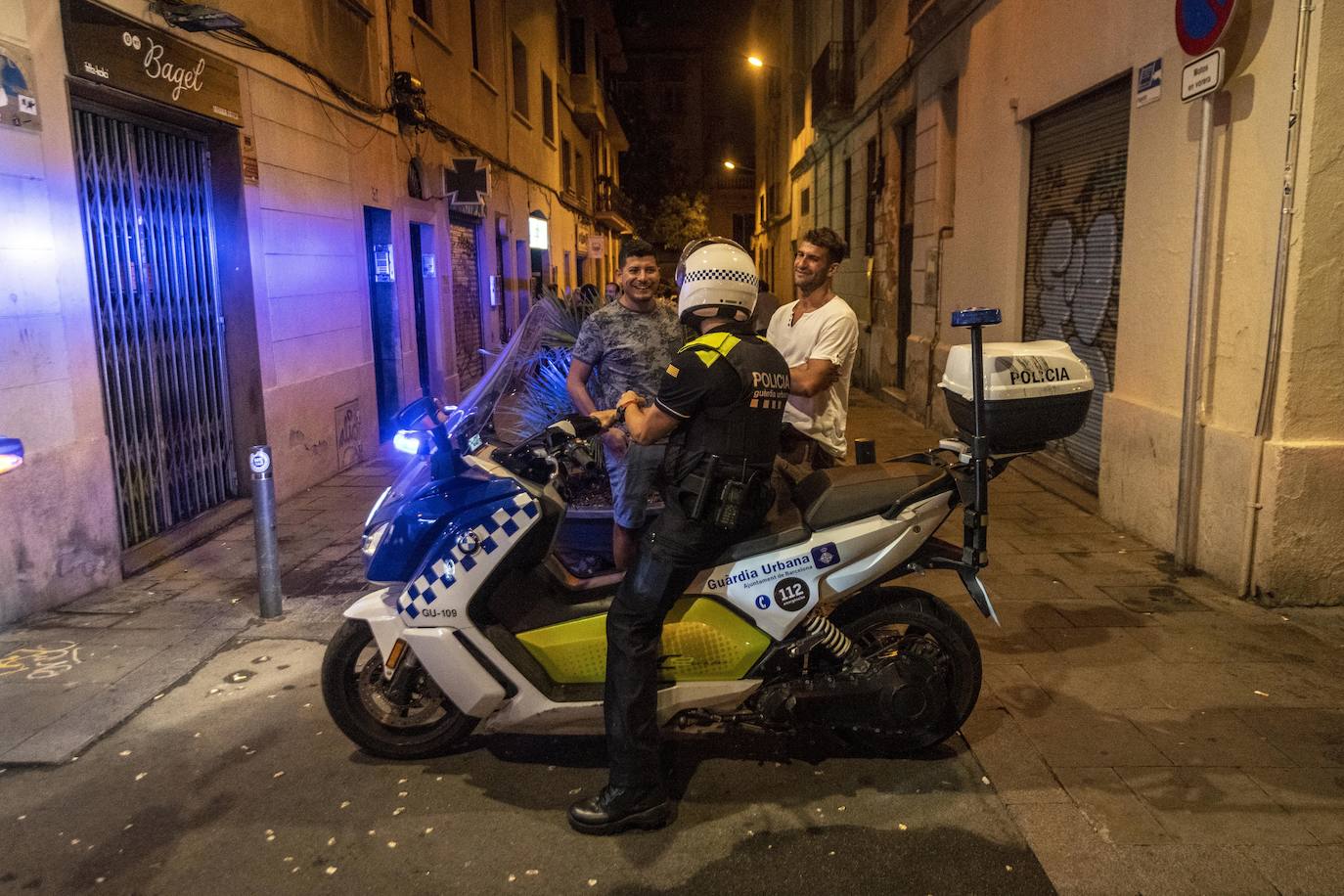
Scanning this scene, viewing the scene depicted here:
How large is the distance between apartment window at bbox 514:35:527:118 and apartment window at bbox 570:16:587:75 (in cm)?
824

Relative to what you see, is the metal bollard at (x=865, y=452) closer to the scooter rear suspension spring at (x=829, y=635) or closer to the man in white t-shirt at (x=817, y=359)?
the man in white t-shirt at (x=817, y=359)

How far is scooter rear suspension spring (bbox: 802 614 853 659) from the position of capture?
10.7 ft

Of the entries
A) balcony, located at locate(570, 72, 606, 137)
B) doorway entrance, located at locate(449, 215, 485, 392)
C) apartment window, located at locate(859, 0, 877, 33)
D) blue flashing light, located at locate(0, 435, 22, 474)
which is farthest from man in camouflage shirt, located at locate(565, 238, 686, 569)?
balcony, located at locate(570, 72, 606, 137)

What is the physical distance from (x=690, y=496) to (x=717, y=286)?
2.23 feet

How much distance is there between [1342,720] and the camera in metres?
3.69

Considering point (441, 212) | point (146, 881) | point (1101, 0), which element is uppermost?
point (1101, 0)

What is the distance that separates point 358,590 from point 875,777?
3.27 metres

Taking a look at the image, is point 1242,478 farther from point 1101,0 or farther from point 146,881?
point 146,881

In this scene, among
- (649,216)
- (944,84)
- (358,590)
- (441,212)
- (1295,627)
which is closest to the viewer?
(1295,627)

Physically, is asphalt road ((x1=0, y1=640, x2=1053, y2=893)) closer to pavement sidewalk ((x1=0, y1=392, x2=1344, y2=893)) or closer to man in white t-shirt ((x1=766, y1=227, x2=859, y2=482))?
pavement sidewalk ((x1=0, y1=392, x2=1344, y2=893))

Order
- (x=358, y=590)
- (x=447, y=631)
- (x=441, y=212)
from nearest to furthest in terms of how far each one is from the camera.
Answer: (x=447, y=631)
(x=358, y=590)
(x=441, y=212)

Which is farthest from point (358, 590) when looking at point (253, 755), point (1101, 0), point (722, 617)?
point (1101, 0)

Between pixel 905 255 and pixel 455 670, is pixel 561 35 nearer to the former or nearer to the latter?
pixel 905 255

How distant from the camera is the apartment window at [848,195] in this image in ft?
58.2
